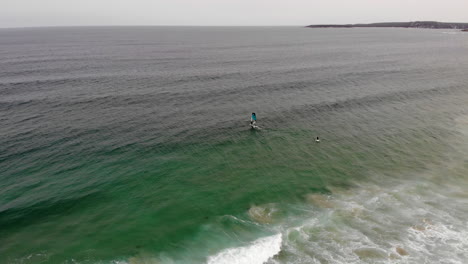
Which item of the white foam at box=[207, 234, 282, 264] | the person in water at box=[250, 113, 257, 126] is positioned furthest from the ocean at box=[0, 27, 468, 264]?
the person in water at box=[250, 113, 257, 126]

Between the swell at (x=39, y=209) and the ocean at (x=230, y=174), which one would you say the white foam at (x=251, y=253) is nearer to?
the ocean at (x=230, y=174)

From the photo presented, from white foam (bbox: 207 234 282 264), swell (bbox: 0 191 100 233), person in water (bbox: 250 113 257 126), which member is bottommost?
white foam (bbox: 207 234 282 264)

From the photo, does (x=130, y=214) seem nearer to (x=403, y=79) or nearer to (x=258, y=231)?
(x=258, y=231)

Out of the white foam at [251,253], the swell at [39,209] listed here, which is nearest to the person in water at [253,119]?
the white foam at [251,253]

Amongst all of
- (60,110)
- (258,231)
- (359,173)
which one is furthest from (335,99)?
(60,110)

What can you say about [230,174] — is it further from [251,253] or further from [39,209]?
[39,209]

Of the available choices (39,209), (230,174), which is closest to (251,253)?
(230,174)

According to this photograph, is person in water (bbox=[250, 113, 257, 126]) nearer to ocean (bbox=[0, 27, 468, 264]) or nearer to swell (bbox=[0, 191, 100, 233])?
ocean (bbox=[0, 27, 468, 264])
